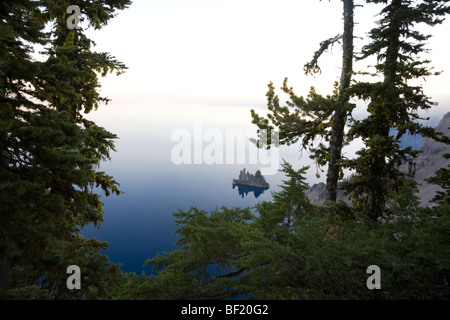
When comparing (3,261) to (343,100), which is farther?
(343,100)

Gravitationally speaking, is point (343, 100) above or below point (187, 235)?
above

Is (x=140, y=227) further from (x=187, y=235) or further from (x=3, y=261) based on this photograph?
(x=187, y=235)

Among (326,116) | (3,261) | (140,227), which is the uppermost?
(326,116)

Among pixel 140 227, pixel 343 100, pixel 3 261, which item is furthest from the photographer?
pixel 140 227

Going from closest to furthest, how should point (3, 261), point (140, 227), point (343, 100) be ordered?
point (3, 261) → point (343, 100) → point (140, 227)

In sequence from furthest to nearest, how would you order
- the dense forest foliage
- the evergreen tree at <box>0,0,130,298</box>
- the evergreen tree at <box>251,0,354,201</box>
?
1. the evergreen tree at <box>251,0,354,201</box>
2. the evergreen tree at <box>0,0,130,298</box>
3. the dense forest foliage

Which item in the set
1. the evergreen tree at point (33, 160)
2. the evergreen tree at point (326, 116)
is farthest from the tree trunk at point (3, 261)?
the evergreen tree at point (326, 116)

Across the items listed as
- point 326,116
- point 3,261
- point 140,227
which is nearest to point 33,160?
point 3,261

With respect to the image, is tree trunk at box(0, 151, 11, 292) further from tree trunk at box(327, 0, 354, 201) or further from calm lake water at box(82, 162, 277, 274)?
calm lake water at box(82, 162, 277, 274)

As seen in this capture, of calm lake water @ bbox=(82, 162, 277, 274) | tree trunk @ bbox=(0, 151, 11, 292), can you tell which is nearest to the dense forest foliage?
tree trunk @ bbox=(0, 151, 11, 292)

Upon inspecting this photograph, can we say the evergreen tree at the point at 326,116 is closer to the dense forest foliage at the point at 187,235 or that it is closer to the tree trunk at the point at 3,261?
the dense forest foliage at the point at 187,235
